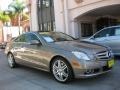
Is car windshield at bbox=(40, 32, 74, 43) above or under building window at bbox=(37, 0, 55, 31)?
under

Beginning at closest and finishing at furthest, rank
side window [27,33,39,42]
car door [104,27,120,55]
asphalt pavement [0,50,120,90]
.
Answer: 1. asphalt pavement [0,50,120,90]
2. side window [27,33,39,42]
3. car door [104,27,120,55]

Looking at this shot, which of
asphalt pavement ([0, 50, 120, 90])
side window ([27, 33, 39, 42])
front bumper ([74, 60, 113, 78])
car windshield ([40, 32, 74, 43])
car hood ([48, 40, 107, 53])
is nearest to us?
front bumper ([74, 60, 113, 78])

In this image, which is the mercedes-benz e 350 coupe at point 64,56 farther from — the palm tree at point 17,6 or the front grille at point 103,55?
the palm tree at point 17,6

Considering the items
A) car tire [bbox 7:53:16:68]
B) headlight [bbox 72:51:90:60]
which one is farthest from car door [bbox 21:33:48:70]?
car tire [bbox 7:53:16:68]

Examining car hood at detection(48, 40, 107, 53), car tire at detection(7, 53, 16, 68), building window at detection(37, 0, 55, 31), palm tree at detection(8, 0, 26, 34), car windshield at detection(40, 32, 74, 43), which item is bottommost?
car tire at detection(7, 53, 16, 68)

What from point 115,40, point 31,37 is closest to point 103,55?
point 31,37

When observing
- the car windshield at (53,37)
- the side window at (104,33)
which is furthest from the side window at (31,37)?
the side window at (104,33)

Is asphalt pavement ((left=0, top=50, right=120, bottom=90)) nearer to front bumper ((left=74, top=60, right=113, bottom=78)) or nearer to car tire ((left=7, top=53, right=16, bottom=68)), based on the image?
front bumper ((left=74, top=60, right=113, bottom=78))

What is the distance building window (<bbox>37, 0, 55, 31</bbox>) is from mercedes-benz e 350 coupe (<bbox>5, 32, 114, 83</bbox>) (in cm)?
1441

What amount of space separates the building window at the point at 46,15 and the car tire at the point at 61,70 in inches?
618

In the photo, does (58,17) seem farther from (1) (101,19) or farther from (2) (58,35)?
(2) (58,35)

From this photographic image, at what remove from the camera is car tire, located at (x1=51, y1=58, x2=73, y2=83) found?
648 cm

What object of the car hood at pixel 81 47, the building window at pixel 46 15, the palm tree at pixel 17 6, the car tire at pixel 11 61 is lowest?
the car tire at pixel 11 61

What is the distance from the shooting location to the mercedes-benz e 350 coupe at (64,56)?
20.6ft
